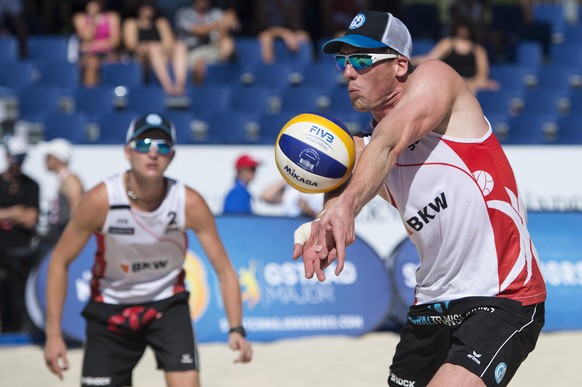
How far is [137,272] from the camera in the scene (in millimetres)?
4859

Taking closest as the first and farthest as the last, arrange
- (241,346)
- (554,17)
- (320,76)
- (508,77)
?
(241,346), (320,76), (508,77), (554,17)

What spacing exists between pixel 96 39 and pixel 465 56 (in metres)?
4.60

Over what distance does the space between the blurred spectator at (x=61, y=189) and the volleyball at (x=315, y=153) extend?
5.19m

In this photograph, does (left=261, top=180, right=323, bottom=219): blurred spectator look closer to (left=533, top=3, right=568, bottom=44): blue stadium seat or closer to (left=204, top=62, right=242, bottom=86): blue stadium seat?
(left=204, top=62, right=242, bottom=86): blue stadium seat

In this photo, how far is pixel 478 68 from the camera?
12078 millimetres

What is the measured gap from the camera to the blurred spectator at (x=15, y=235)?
8.16 meters

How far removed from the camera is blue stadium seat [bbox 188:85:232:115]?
11.3m

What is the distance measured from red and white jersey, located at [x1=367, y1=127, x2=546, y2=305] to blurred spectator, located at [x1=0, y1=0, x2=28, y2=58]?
934 centimetres

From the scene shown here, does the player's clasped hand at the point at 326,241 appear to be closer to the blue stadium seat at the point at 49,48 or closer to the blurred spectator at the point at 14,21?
the blue stadium seat at the point at 49,48

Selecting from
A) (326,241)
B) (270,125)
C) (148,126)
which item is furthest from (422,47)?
(326,241)

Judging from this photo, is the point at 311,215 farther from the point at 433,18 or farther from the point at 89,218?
the point at 433,18

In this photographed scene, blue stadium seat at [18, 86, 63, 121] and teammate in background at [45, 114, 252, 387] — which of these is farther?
blue stadium seat at [18, 86, 63, 121]

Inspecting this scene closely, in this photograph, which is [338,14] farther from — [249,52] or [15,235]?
[15,235]

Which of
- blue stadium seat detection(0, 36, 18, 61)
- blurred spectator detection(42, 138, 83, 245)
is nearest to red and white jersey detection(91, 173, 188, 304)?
blurred spectator detection(42, 138, 83, 245)
